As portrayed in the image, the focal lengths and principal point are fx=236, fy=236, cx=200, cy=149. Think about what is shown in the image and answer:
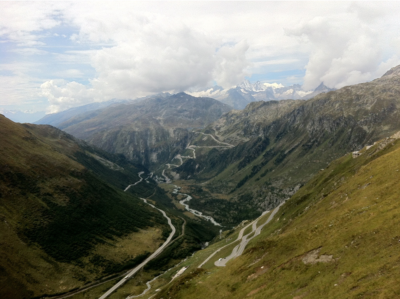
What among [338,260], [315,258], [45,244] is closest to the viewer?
[338,260]

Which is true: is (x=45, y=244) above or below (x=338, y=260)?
above

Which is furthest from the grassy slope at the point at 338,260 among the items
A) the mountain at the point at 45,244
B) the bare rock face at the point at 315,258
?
the mountain at the point at 45,244

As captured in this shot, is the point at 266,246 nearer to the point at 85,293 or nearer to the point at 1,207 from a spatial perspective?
the point at 85,293

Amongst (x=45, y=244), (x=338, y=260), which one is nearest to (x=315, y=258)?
(x=338, y=260)

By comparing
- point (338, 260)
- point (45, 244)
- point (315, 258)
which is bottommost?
point (315, 258)

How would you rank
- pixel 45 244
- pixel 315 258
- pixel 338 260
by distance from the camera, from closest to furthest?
pixel 338 260 < pixel 315 258 < pixel 45 244


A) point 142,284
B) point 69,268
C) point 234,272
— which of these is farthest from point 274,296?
point 69,268

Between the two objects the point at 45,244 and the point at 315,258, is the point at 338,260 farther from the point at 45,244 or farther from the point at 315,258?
the point at 45,244

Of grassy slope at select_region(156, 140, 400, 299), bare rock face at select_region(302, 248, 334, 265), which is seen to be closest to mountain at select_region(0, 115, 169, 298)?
grassy slope at select_region(156, 140, 400, 299)

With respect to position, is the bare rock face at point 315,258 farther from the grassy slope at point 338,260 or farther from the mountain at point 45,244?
the mountain at point 45,244
